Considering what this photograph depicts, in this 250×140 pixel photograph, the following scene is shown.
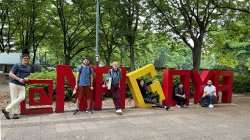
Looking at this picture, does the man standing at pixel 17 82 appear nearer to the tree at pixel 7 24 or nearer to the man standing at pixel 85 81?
the man standing at pixel 85 81

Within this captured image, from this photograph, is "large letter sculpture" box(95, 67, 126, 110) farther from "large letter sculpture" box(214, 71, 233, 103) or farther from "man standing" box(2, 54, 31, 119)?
"large letter sculpture" box(214, 71, 233, 103)

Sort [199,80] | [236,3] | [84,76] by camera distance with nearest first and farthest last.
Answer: [84,76] → [199,80] → [236,3]

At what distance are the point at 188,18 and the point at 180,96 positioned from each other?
844 cm

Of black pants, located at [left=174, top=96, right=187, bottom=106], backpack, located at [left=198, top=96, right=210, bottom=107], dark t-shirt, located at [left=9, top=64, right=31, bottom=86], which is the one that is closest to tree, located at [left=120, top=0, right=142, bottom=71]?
backpack, located at [left=198, top=96, right=210, bottom=107]

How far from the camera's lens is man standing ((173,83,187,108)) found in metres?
10.7

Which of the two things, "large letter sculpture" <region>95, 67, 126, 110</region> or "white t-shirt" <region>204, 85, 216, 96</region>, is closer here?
"large letter sculpture" <region>95, 67, 126, 110</region>

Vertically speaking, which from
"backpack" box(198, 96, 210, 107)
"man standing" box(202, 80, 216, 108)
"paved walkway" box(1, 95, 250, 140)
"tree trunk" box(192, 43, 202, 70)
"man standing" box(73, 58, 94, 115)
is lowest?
"paved walkway" box(1, 95, 250, 140)

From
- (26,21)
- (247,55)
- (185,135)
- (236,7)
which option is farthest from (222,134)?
(247,55)

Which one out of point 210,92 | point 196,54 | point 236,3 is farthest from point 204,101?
point 236,3

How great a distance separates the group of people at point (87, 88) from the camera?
26.4ft

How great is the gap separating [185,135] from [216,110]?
4104 mm

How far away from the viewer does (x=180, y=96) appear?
10.6m

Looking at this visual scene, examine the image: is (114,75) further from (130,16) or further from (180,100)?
(130,16)

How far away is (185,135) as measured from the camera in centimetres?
650
